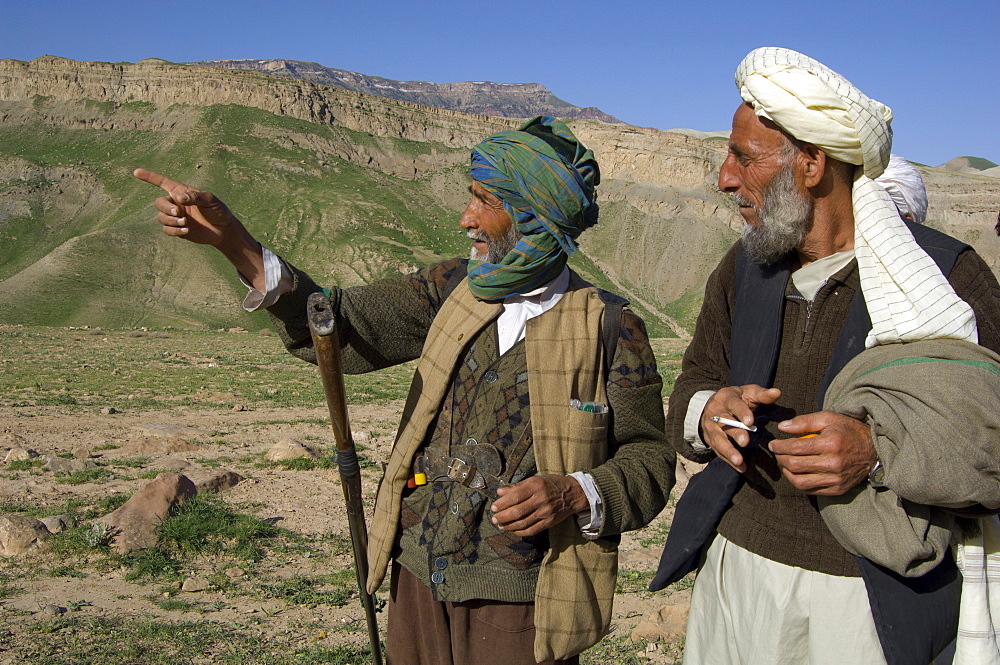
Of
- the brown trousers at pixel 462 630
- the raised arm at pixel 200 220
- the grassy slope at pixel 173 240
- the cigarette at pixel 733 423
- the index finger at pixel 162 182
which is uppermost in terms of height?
the grassy slope at pixel 173 240

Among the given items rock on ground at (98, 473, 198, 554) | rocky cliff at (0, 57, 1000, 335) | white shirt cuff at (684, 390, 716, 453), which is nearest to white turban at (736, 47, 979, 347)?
white shirt cuff at (684, 390, 716, 453)

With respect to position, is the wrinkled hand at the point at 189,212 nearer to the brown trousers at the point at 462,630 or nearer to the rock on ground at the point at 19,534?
the brown trousers at the point at 462,630

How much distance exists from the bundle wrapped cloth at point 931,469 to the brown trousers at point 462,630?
0.94m

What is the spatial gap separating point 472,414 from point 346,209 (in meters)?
55.5

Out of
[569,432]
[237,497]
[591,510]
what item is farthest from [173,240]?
[591,510]

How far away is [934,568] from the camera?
1843 mm

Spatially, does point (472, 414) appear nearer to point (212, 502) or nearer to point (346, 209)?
point (212, 502)

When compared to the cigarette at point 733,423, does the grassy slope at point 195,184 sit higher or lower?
higher

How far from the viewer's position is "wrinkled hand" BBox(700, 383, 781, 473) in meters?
1.90

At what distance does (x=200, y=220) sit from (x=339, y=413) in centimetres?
66

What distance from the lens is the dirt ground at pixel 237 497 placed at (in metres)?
4.65

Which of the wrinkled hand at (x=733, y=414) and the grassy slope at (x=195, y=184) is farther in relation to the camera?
Result: the grassy slope at (x=195, y=184)

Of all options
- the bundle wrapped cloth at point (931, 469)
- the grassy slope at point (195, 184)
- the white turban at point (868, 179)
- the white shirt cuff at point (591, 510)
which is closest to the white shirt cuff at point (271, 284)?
the white shirt cuff at point (591, 510)

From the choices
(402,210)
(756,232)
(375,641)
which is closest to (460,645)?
(375,641)
